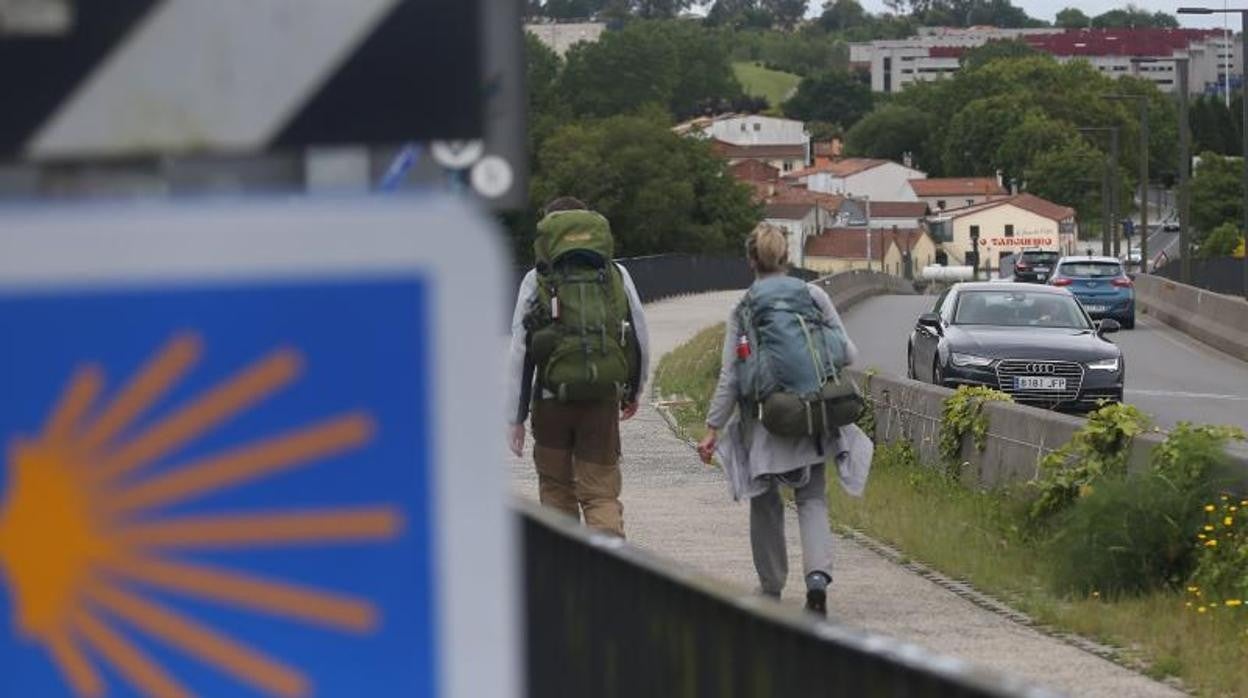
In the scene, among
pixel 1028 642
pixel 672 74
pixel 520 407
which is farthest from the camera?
pixel 672 74

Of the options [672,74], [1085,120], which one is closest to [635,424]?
[672,74]

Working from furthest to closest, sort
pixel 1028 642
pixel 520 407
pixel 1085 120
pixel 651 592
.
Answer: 1. pixel 1085 120
2. pixel 520 407
3. pixel 1028 642
4. pixel 651 592

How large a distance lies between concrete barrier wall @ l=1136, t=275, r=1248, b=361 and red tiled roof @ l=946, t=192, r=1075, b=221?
120 meters

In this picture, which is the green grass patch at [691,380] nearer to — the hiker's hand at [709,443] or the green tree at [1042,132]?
the hiker's hand at [709,443]

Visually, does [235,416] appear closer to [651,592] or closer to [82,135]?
[82,135]

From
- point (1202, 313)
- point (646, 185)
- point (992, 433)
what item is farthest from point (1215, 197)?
point (992, 433)

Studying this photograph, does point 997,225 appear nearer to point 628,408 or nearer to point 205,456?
point 628,408

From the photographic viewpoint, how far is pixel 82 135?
2.16 metres

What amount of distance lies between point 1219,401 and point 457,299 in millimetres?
29381

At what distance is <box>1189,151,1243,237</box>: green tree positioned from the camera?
150625 mm

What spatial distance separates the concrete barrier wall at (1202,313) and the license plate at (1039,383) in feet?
52.6

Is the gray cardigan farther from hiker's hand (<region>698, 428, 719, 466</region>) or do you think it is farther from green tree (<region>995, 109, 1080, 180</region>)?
green tree (<region>995, 109, 1080, 180</region>)

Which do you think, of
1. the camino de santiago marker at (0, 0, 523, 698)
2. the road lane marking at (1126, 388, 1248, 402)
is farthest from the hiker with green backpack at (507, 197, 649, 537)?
the road lane marking at (1126, 388, 1248, 402)

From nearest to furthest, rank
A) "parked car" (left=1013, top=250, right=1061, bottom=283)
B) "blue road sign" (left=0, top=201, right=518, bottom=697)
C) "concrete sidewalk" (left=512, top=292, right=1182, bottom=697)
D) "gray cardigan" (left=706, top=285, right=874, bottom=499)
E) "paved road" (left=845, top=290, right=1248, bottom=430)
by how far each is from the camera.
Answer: "blue road sign" (left=0, top=201, right=518, bottom=697) < "concrete sidewalk" (left=512, top=292, right=1182, bottom=697) < "gray cardigan" (left=706, top=285, right=874, bottom=499) < "paved road" (left=845, top=290, right=1248, bottom=430) < "parked car" (left=1013, top=250, right=1061, bottom=283)
